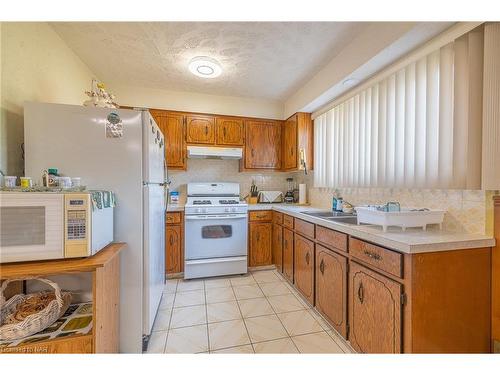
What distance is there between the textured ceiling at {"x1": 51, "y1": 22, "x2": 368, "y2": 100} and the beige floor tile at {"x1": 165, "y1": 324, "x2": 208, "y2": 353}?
8.06ft

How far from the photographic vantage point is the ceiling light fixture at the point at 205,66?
6.98 feet

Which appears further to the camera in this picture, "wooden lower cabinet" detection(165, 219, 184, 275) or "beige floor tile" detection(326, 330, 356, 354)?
"wooden lower cabinet" detection(165, 219, 184, 275)

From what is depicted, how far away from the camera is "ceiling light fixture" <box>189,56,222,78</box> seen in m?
2.13

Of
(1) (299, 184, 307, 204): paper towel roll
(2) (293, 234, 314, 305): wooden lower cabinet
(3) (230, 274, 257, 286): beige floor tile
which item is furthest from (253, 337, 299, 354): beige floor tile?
(1) (299, 184, 307, 204): paper towel roll

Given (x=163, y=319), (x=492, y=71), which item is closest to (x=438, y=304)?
(x=492, y=71)

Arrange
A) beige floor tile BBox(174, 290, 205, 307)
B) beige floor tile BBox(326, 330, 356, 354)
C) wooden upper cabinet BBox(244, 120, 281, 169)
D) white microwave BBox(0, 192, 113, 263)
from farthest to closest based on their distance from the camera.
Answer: wooden upper cabinet BBox(244, 120, 281, 169) → beige floor tile BBox(174, 290, 205, 307) → beige floor tile BBox(326, 330, 356, 354) → white microwave BBox(0, 192, 113, 263)

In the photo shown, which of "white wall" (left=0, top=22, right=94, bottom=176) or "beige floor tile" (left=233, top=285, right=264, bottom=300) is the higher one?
"white wall" (left=0, top=22, right=94, bottom=176)

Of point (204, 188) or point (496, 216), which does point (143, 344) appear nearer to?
point (204, 188)

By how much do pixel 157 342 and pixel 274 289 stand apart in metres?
1.30

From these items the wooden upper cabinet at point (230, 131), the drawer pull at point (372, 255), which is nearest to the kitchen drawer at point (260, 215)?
the wooden upper cabinet at point (230, 131)

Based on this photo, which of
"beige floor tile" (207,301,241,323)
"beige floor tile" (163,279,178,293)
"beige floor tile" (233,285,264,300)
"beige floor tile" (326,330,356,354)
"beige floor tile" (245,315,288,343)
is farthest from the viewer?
"beige floor tile" (163,279,178,293)

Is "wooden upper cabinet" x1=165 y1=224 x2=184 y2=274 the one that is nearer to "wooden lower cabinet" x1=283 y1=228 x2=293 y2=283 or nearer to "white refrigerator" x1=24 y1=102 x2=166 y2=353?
"white refrigerator" x1=24 y1=102 x2=166 y2=353

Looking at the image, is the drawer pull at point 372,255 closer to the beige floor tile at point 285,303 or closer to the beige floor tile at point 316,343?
the beige floor tile at point 316,343

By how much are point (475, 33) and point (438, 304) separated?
1551 millimetres
